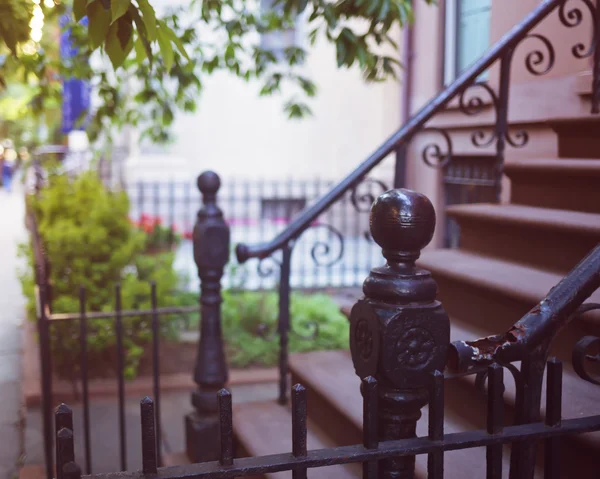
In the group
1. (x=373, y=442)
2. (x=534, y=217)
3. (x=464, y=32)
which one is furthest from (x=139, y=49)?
(x=464, y=32)

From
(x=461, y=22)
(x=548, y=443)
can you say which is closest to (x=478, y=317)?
(x=548, y=443)

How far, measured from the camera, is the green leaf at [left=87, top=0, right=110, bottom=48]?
85.4 inches

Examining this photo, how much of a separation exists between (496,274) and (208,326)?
165 centimetres

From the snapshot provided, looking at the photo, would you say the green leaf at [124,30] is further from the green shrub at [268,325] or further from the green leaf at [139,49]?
the green shrub at [268,325]

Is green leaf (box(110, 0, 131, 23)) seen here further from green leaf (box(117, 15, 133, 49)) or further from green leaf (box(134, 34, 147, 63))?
green leaf (box(134, 34, 147, 63))

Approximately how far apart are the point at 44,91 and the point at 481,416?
4328 millimetres

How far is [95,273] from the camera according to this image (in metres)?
6.06

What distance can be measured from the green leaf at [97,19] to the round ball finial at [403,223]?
3.41 feet

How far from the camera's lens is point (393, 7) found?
3.82 meters

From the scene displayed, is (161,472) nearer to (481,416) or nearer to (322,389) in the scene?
(481,416)

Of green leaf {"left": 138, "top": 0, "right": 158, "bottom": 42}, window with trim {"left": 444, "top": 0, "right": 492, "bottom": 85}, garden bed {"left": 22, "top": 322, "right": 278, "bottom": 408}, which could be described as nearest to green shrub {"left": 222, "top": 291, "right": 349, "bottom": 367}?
garden bed {"left": 22, "top": 322, "right": 278, "bottom": 408}

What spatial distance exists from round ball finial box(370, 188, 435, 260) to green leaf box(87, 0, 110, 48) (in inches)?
40.9

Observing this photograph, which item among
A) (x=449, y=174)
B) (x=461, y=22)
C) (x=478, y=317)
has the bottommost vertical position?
(x=478, y=317)

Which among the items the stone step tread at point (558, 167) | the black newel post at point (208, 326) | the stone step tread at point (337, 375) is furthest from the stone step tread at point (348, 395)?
the stone step tread at point (558, 167)
